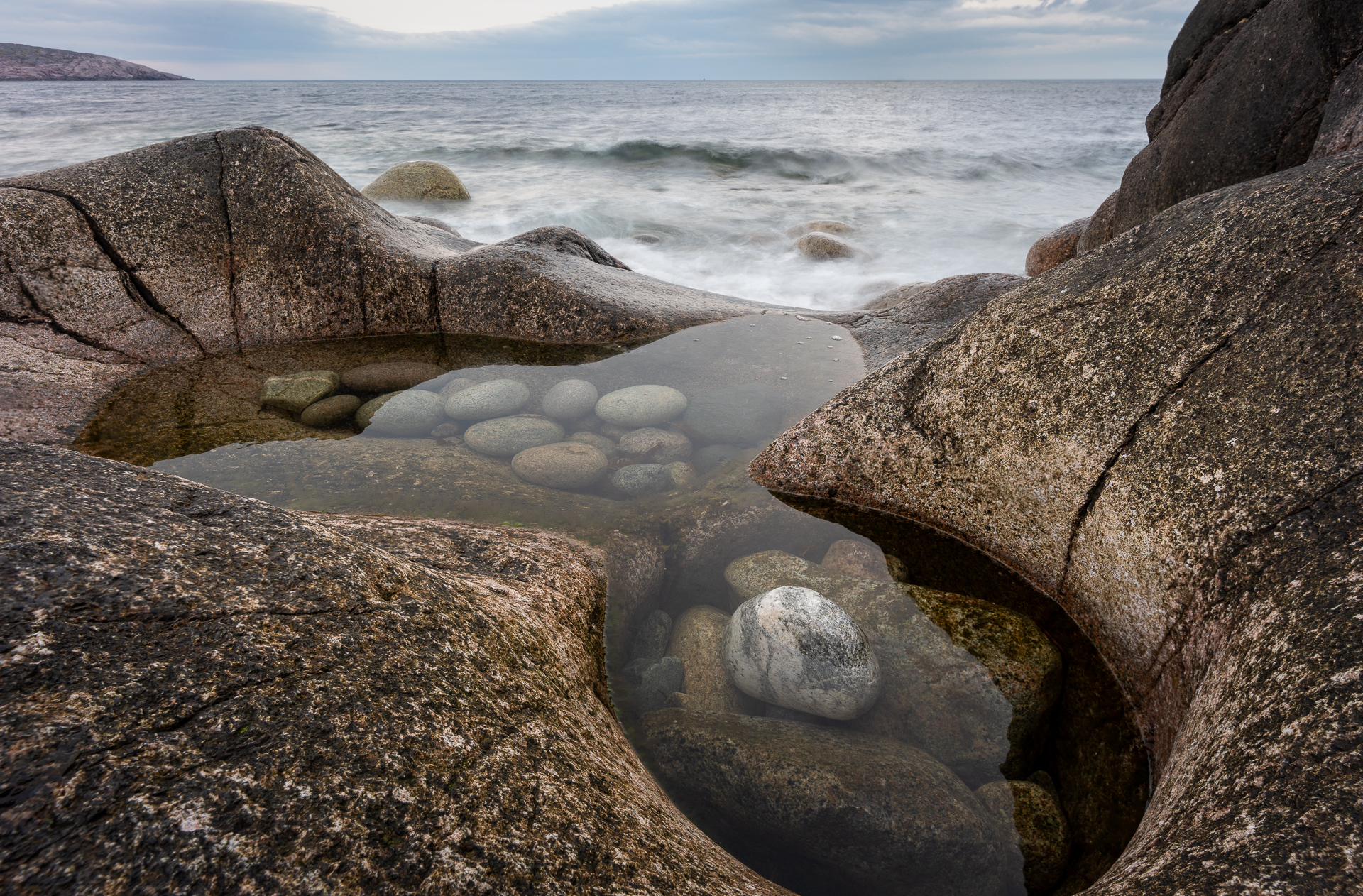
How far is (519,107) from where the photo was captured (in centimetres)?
4575

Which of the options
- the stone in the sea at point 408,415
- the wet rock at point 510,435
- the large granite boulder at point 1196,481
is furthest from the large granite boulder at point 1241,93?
Result: the stone in the sea at point 408,415

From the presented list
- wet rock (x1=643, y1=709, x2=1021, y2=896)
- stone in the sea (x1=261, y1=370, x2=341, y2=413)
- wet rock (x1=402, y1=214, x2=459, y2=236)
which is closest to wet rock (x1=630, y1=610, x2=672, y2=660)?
wet rock (x1=643, y1=709, x2=1021, y2=896)

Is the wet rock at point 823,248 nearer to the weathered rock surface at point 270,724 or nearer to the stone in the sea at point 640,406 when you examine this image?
the stone in the sea at point 640,406

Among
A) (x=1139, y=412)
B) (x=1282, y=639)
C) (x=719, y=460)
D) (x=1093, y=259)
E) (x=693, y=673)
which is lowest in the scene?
(x=693, y=673)

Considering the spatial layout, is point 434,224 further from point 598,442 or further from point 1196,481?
point 1196,481

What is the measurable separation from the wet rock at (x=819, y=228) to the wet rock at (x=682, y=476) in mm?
9605

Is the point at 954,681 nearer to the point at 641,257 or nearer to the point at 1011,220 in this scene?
the point at 641,257

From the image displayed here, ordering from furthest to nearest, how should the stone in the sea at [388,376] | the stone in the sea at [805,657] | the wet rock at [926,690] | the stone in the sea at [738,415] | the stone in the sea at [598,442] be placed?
the stone in the sea at [388,376] < the stone in the sea at [738,415] < the stone in the sea at [598,442] < the stone in the sea at [805,657] < the wet rock at [926,690]

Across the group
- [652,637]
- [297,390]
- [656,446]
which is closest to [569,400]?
[656,446]

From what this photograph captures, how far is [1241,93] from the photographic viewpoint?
149 inches

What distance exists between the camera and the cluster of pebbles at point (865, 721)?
6.74 ft

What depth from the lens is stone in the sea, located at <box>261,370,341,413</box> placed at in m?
4.29

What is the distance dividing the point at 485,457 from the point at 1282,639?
371cm

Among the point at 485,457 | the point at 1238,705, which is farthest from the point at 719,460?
the point at 1238,705
